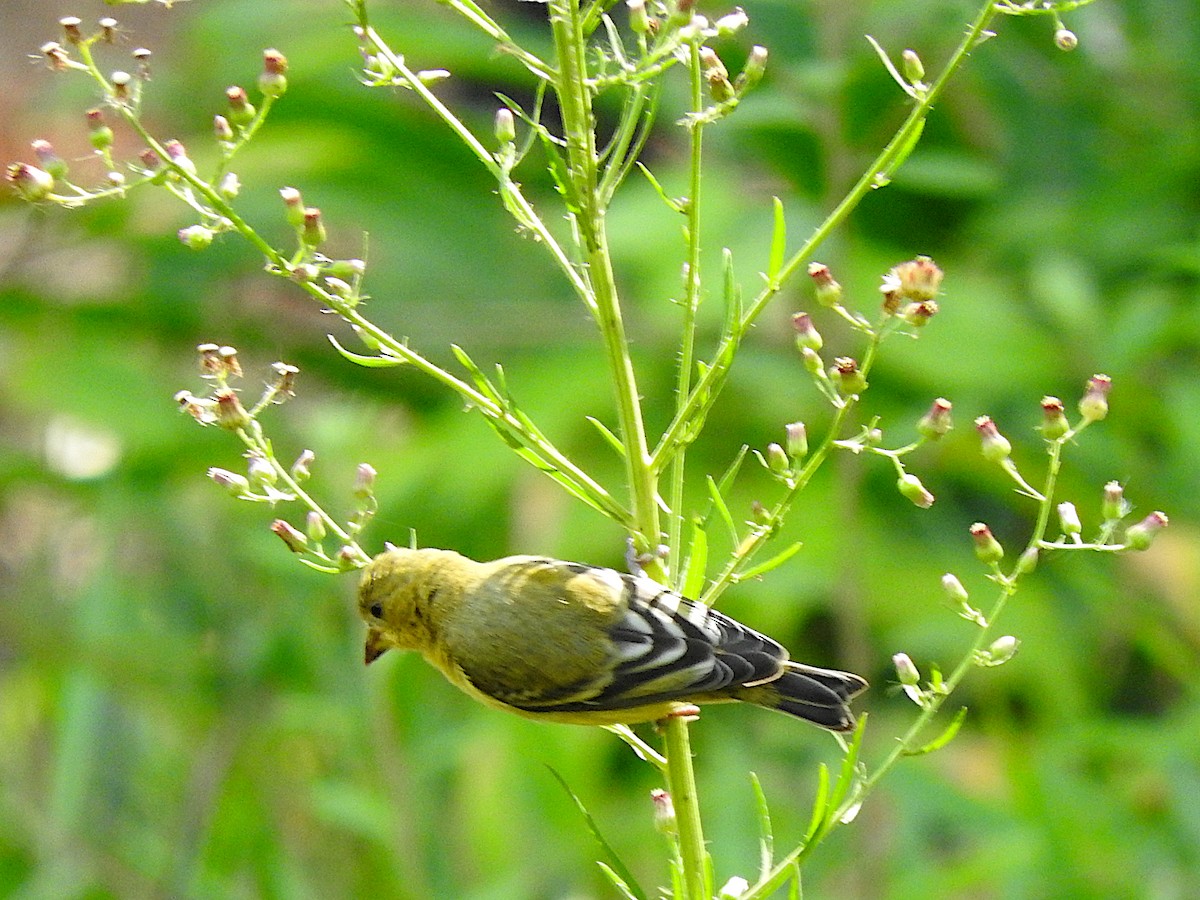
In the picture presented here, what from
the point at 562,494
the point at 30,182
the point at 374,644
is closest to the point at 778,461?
the point at 30,182

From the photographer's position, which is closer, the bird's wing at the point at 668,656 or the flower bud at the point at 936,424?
the flower bud at the point at 936,424

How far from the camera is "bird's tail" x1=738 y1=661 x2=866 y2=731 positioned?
2156mm

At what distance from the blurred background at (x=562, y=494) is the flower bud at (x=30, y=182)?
1305mm

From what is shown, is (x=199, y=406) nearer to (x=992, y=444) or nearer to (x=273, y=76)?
(x=273, y=76)

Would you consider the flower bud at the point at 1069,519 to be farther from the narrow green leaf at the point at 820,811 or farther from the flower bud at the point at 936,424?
the narrow green leaf at the point at 820,811

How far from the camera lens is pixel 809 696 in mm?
2197

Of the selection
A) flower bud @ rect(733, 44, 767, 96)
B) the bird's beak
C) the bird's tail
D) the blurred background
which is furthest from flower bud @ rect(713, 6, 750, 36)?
the bird's beak

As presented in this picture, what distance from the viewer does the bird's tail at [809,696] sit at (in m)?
2.16

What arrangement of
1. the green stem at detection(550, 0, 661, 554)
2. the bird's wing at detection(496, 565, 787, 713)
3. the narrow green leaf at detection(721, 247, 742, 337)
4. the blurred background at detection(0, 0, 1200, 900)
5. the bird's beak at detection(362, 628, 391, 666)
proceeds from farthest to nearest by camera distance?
the blurred background at detection(0, 0, 1200, 900) < the bird's beak at detection(362, 628, 391, 666) < the bird's wing at detection(496, 565, 787, 713) < the narrow green leaf at detection(721, 247, 742, 337) < the green stem at detection(550, 0, 661, 554)

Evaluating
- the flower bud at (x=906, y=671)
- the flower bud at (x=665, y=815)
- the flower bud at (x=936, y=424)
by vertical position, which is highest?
the flower bud at (x=936, y=424)

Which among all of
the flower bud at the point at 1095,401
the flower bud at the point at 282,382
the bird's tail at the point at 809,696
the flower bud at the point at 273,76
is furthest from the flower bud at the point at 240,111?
the bird's tail at the point at 809,696

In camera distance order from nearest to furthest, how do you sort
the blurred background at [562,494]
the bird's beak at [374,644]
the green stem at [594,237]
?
the green stem at [594,237] < the bird's beak at [374,644] < the blurred background at [562,494]

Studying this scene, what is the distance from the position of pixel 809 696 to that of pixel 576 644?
1.23 ft

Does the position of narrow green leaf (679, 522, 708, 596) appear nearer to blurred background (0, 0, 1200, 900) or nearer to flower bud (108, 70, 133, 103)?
flower bud (108, 70, 133, 103)
